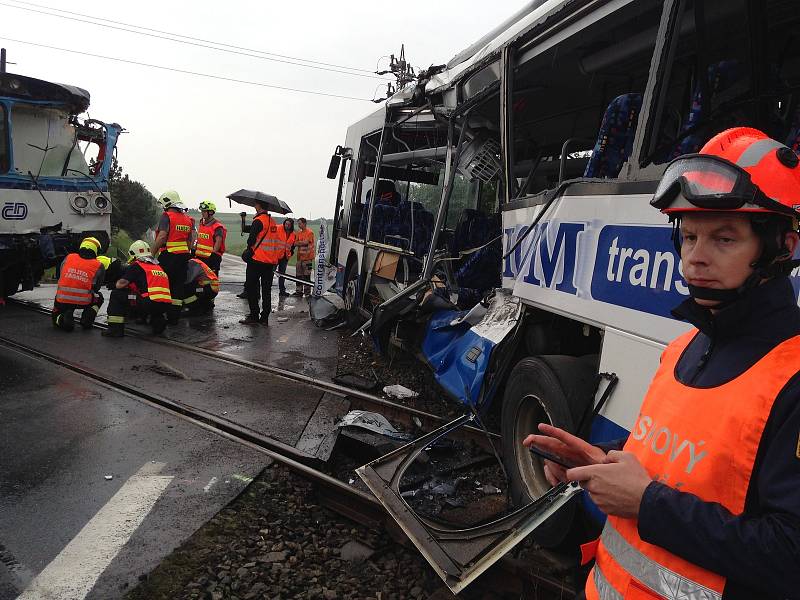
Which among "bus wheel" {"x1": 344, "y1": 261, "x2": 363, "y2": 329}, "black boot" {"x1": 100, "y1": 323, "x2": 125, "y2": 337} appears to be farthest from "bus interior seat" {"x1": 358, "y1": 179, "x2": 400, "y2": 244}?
"black boot" {"x1": 100, "y1": 323, "x2": 125, "y2": 337}

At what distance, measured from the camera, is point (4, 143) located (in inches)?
380

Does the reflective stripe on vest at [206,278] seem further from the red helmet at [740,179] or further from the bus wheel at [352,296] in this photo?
the red helmet at [740,179]

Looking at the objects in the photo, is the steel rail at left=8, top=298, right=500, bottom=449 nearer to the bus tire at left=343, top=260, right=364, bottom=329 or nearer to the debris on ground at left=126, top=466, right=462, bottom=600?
the debris on ground at left=126, top=466, right=462, bottom=600

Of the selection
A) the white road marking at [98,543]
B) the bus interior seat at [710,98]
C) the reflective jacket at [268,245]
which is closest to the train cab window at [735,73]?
the bus interior seat at [710,98]

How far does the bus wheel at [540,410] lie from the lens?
9.90 feet

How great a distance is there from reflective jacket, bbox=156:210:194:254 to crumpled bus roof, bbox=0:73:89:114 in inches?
100

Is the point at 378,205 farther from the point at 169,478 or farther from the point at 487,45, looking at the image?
the point at 169,478

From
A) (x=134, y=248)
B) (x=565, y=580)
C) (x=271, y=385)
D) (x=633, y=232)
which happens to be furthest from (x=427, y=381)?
(x=134, y=248)

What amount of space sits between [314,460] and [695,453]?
133 inches

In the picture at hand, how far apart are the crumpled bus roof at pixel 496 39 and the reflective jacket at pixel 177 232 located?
533 cm

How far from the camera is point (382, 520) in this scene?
3.41 m

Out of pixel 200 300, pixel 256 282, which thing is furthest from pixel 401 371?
pixel 200 300

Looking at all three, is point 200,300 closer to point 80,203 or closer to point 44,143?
point 80,203

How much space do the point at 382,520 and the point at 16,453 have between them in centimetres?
276
